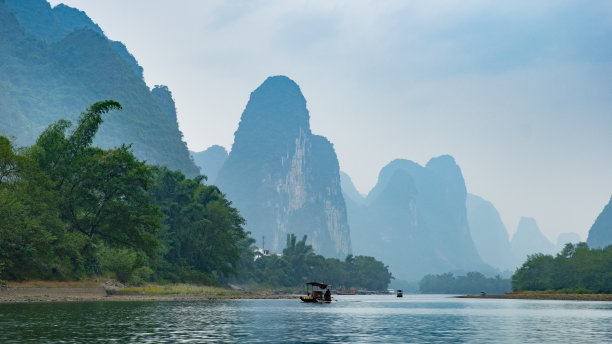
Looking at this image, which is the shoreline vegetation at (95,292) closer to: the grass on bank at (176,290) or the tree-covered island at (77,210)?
the grass on bank at (176,290)

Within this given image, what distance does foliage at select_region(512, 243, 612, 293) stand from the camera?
137250mm

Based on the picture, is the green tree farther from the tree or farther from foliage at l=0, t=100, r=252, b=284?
the tree

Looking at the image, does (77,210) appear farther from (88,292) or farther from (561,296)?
(561,296)

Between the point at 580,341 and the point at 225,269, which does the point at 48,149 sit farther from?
the point at 580,341

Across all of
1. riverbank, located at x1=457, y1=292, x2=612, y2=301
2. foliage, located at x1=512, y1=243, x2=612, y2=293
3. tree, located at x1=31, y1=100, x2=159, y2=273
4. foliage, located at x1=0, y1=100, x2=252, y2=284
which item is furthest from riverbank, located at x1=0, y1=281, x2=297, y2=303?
foliage, located at x1=512, y1=243, x2=612, y2=293

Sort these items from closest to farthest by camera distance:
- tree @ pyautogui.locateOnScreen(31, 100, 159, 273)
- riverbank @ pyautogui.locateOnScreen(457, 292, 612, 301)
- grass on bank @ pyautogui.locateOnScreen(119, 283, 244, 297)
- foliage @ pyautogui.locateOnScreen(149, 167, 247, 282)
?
tree @ pyautogui.locateOnScreen(31, 100, 159, 273) → grass on bank @ pyautogui.locateOnScreen(119, 283, 244, 297) → foliage @ pyautogui.locateOnScreen(149, 167, 247, 282) → riverbank @ pyautogui.locateOnScreen(457, 292, 612, 301)

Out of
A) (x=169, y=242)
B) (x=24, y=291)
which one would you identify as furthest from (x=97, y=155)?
(x=169, y=242)

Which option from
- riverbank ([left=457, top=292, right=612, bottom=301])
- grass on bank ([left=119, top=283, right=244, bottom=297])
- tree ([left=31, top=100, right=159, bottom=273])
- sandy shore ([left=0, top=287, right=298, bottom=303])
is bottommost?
sandy shore ([left=0, top=287, right=298, bottom=303])

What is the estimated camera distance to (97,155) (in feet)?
254

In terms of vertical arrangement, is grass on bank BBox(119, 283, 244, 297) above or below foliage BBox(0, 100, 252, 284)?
below

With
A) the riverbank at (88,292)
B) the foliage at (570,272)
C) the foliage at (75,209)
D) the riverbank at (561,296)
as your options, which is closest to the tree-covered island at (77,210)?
the foliage at (75,209)

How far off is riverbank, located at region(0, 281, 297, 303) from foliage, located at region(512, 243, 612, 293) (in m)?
87.9

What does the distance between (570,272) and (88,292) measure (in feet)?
379

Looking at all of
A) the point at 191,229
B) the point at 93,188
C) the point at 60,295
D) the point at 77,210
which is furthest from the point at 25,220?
the point at 191,229
